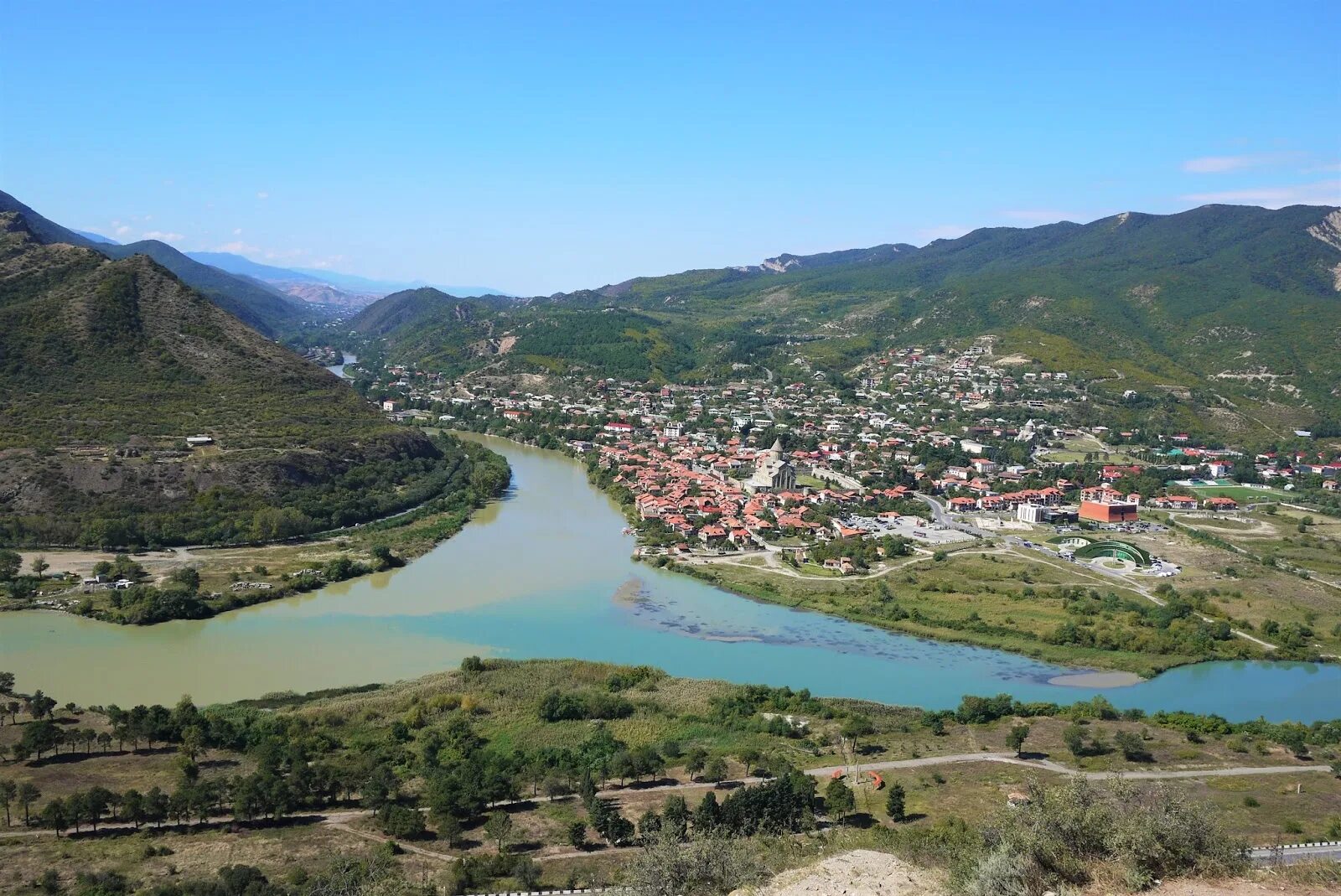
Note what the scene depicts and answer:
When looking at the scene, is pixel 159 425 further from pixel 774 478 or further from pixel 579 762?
pixel 579 762

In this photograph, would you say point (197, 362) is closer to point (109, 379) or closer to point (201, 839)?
point (109, 379)

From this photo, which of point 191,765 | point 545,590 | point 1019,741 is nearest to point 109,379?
point 545,590

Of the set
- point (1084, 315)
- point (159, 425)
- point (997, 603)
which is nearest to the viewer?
point (997, 603)

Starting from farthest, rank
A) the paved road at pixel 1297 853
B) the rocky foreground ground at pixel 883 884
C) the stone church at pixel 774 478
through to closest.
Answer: the stone church at pixel 774 478, the paved road at pixel 1297 853, the rocky foreground ground at pixel 883 884

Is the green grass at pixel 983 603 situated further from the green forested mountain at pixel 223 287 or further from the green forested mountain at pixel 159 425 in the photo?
the green forested mountain at pixel 223 287

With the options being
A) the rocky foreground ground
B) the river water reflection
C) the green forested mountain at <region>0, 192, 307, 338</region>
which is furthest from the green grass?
the green forested mountain at <region>0, 192, 307, 338</region>

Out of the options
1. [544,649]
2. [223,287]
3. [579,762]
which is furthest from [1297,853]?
[223,287]

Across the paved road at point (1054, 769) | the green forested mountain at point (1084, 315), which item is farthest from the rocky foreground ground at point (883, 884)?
the green forested mountain at point (1084, 315)
